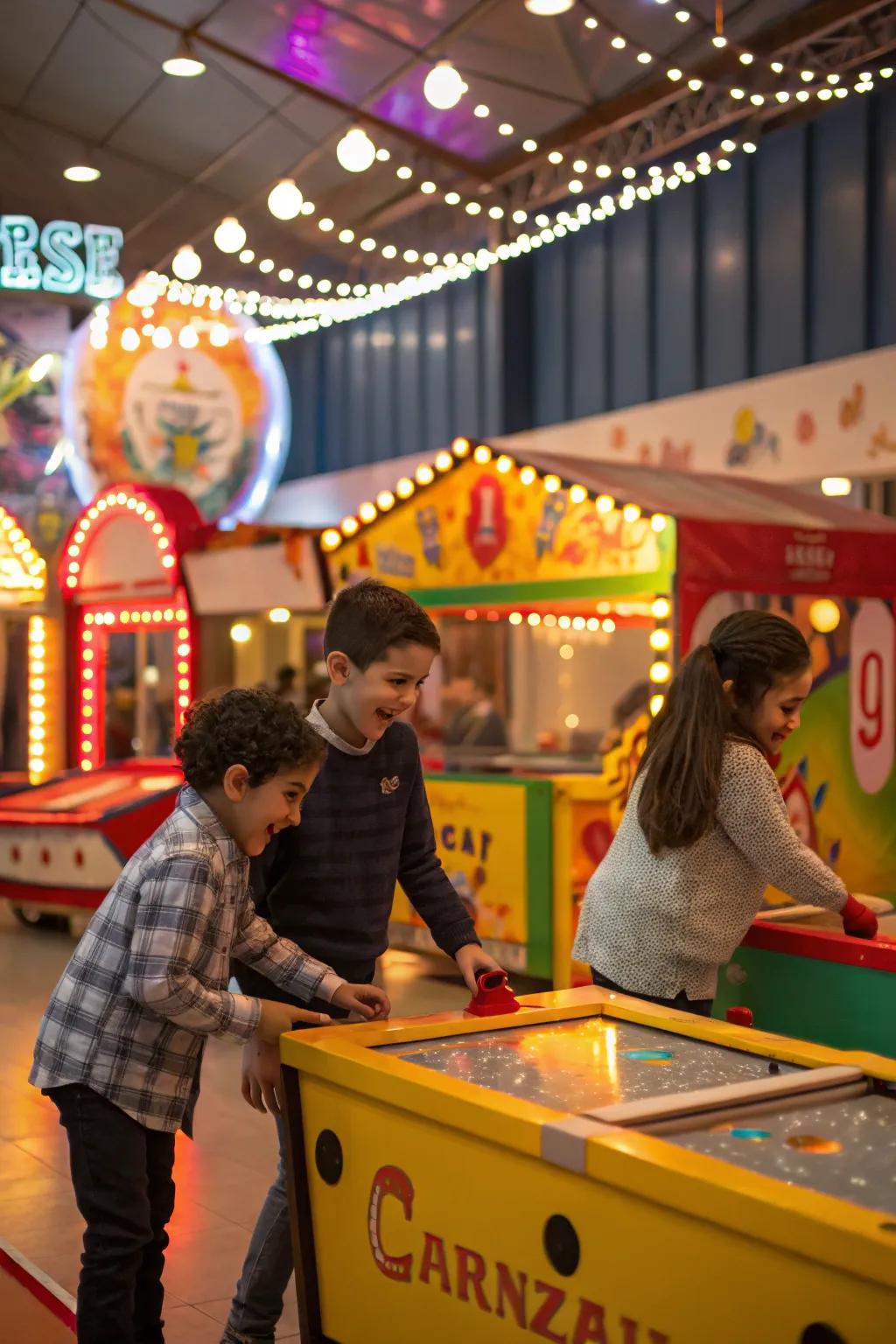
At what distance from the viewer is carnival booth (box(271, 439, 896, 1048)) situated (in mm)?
5652

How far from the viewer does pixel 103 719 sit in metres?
10.7

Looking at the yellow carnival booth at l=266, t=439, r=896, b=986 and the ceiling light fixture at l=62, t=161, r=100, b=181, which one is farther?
the ceiling light fixture at l=62, t=161, r=100, b=181

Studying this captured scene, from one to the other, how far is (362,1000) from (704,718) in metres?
0.87

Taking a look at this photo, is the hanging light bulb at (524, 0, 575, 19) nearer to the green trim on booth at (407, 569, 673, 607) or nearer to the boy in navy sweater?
the green trim on booth at (407, 569, 673, 607)

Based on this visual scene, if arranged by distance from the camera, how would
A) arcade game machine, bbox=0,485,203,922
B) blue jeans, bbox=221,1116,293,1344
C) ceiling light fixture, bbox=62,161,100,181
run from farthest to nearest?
ceiling light fixture, bbox=62,161,100,181 < arcade game machine, bbox=0,485,203,922 < blue jeans, bbox=221,1116,293,1344

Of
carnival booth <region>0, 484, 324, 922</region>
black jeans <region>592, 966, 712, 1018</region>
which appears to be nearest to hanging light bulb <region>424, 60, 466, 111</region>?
carnival booth <region>0, 484, 324, 922</region>

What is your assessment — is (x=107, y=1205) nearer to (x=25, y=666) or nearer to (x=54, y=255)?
(x=25, y=666)

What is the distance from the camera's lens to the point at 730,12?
8391 millimetres

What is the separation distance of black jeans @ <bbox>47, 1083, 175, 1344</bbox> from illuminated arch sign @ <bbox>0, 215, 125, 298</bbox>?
12547mm

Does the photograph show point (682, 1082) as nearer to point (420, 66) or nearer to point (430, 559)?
point (430, 559)

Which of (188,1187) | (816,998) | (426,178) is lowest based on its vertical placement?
(188,1187)

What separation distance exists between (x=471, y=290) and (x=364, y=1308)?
10521 mm

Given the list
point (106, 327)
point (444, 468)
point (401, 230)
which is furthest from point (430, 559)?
point (401, 230)

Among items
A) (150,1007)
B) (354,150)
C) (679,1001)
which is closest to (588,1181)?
(150,1007)
